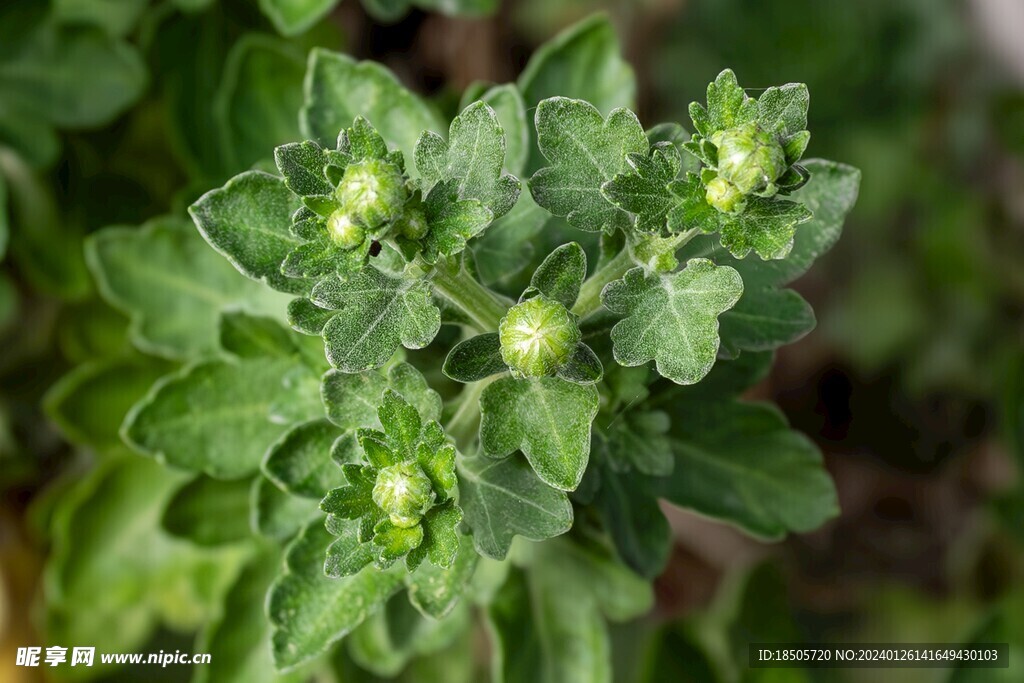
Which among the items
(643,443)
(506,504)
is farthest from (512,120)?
(506,504)

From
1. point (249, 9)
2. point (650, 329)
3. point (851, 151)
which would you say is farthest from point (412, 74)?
point (650, 329)

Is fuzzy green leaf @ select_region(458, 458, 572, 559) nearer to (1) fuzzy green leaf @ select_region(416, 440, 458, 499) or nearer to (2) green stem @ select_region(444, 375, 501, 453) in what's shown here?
(2) green stem @ select_region(444, 375, 501, 453)

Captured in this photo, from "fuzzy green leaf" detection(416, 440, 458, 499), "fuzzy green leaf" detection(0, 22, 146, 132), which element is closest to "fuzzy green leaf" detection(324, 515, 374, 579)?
"fuzzy green leaf" detection(416, 440, 458, 499)

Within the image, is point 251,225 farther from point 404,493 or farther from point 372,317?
point 404,493

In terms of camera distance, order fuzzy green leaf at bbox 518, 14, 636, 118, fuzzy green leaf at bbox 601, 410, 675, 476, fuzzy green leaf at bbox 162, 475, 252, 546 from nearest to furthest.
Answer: fuzzy green leaf at bbox 601, 410, 675, 476 < fuzzy green leaf at bbox 518, 14, 636, 118 < fuzzy green leaf at bbox 162, 475, 252, 546

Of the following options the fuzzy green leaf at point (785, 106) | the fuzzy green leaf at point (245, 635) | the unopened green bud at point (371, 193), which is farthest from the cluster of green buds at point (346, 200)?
the fuzzy green leaf at point (245, 635)

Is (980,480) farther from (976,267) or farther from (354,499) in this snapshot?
(354,499)
